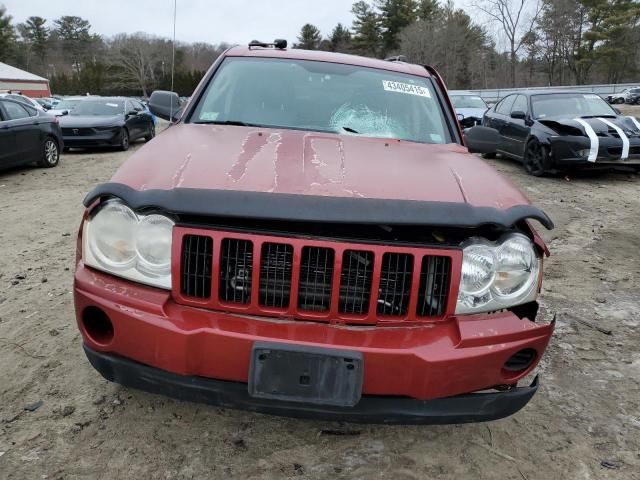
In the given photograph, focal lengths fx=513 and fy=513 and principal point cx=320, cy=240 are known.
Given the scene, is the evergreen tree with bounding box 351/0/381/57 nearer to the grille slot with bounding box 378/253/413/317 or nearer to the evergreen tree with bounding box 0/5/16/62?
the evergreen tree with bounding box 0/5/16/62

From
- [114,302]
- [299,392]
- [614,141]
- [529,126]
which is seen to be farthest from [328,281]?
[529,126]

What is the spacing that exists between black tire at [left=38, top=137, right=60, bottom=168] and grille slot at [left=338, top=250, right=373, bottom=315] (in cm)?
966

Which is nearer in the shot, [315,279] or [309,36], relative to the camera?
[315,279]

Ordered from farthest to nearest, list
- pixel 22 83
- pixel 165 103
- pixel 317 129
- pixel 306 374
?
pixel 22 83, pixel 165 103, pixel 317 129, pixel 306 374

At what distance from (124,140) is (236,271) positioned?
12059 mm

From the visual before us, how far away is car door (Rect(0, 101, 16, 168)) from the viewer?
847 centimetres

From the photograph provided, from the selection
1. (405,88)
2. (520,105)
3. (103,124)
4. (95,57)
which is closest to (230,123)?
A: (405,88)

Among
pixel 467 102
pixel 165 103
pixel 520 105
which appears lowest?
pixel 165 103

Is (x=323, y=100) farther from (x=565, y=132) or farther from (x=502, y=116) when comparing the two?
(x=502, y=116)

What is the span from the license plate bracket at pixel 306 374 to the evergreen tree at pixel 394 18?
70.3m

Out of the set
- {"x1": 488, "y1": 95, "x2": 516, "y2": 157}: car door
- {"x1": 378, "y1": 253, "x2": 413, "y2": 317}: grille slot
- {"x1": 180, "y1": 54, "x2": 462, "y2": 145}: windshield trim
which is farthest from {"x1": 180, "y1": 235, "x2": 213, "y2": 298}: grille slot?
{"x1": 488, "y1": 95, "x2": 516, "y2": 157}: car door

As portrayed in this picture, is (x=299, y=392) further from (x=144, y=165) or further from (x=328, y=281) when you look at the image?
(x=144, y=165)

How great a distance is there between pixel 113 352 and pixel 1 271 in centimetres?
291

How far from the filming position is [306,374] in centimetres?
168
